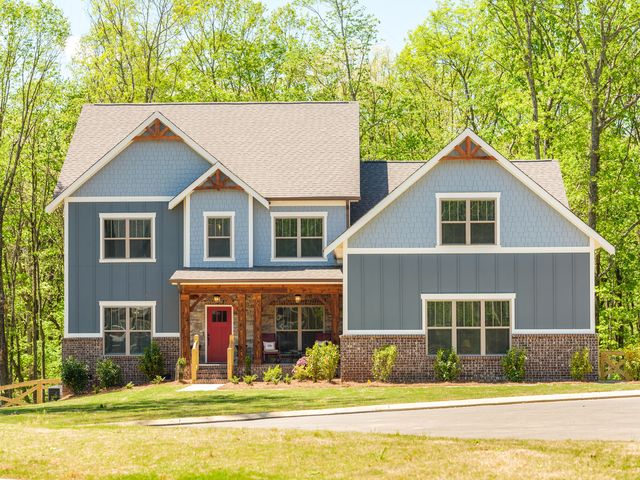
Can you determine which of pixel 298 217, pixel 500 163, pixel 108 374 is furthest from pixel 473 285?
pixel 108 374

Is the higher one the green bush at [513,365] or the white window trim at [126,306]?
the white window trim at [126,306]

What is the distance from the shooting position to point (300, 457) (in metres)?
16.4

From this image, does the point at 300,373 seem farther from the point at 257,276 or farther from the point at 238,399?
the point at 238,399

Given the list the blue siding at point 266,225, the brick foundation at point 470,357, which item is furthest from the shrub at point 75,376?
the brick foundation at point 470,357

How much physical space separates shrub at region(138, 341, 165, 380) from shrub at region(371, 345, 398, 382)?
7381 mm

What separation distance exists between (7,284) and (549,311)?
32061 mm

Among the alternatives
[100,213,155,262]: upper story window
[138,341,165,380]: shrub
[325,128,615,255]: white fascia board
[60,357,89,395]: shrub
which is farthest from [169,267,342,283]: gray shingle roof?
[60,357,89,395]: shrub

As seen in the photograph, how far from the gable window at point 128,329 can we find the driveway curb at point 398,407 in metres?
12.1

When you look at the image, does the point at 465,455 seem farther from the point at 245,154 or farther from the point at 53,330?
the point at 53,330

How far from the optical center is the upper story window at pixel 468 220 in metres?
33.0

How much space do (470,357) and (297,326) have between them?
6.66 m

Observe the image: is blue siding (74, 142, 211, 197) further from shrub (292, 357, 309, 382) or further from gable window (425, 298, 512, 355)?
gable window (425, 298, 512, 355)

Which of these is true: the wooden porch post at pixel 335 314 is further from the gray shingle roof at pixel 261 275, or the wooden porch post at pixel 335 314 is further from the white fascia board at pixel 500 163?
the white fascia board at pixel 500 163

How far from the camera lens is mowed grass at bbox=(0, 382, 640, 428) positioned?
971 inches
